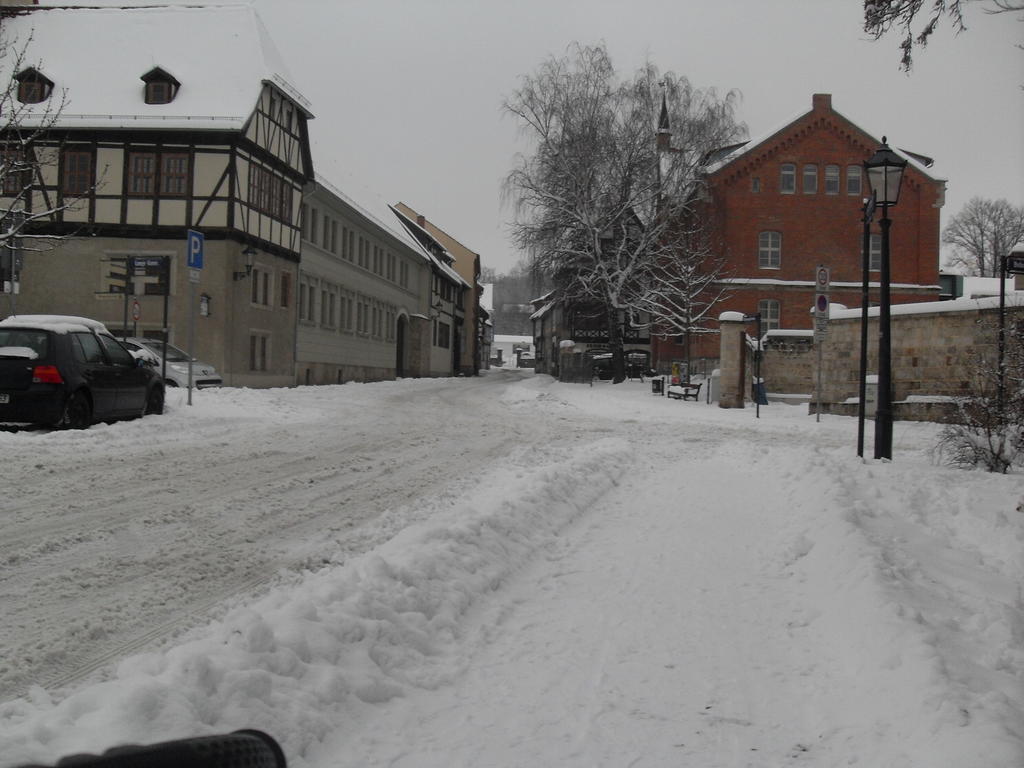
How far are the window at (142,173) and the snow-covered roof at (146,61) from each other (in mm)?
902

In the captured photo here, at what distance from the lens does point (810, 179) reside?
46.1 metres

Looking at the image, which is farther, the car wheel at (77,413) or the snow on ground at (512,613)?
the car wheel at (77,413)

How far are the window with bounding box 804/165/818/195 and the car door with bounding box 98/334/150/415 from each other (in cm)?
4039

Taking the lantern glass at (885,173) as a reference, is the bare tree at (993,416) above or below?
below

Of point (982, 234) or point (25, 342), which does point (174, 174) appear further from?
point (982, 234)

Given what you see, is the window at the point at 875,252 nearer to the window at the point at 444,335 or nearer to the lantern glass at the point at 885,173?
the window at the point at 444,335

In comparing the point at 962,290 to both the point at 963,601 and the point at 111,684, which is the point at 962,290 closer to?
the point at 963,601

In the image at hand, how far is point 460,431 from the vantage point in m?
15.6

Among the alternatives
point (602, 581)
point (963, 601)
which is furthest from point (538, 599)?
point (963, 601)

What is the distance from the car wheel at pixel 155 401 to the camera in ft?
47.1

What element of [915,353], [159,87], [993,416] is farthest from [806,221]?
[993,416]

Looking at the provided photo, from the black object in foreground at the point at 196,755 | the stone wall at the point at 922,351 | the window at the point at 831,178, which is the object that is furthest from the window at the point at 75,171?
the window at the point at 831,178

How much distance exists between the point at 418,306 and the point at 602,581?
47433 millimetres

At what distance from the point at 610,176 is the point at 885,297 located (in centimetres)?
2682
